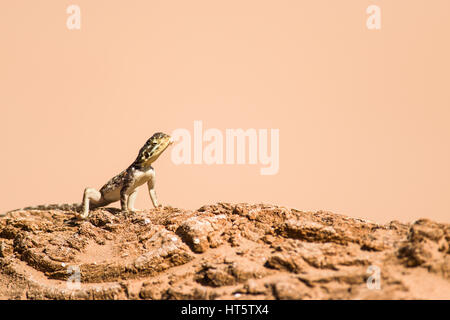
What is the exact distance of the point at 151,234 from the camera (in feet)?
23.3

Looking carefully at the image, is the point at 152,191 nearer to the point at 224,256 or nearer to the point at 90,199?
the point at 90,199

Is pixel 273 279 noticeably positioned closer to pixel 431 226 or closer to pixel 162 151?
pixel 431 226

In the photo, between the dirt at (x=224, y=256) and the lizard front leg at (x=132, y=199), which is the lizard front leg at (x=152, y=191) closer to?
the lizard front leg at (x=132, y=199)

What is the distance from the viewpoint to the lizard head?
879 centimetres

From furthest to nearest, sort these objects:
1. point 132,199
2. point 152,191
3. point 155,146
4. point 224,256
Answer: point 152,191 → point 132,199 → point 155,146 → point 224,256

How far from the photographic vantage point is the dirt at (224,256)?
5.42 m

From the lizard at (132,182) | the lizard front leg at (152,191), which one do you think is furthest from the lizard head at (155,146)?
the lizard front leg at (152,191)

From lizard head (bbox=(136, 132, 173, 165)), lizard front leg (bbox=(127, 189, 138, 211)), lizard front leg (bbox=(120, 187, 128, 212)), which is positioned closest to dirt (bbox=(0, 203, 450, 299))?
lizard front leg (bbox=(120, 187, 128, 212))

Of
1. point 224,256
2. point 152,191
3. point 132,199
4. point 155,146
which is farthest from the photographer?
point 152,191

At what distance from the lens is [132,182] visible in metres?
8.89

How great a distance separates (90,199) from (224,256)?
3.96 m

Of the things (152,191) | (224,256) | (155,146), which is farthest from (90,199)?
(224,256)

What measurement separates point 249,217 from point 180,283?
166cm

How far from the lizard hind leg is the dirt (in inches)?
22.4
